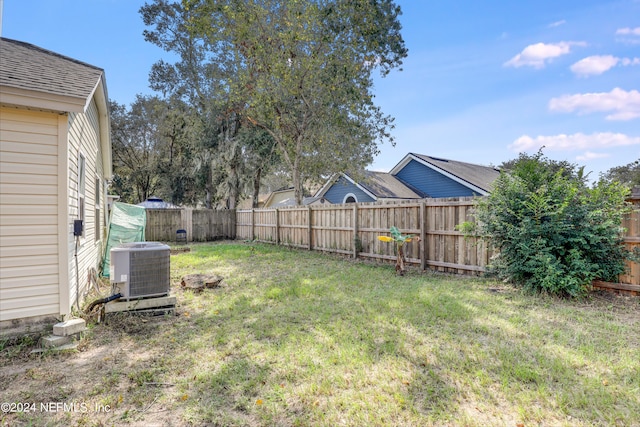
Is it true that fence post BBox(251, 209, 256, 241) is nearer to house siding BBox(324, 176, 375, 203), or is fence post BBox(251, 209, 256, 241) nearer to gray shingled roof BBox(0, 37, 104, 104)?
house siding BBox(324, 176, 375, 203)

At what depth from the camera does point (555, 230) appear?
4.89 m

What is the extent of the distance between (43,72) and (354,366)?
4631mm

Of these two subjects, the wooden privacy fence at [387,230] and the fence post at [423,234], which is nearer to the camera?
the wooden privacy fence at [387,230]

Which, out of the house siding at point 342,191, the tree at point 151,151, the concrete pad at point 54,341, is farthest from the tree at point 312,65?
the concrete pad at point 54,341

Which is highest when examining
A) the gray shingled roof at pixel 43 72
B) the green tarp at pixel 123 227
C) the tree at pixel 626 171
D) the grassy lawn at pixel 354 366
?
the tree at pixel 626 171

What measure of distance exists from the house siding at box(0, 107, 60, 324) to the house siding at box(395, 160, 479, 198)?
14.9 metres

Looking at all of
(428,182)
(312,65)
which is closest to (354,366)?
(312,65)

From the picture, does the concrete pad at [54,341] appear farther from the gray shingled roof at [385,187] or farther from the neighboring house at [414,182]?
the gray shingled roof at [385,187]

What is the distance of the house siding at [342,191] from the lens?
17453mm

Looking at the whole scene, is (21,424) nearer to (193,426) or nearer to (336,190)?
(193,426)

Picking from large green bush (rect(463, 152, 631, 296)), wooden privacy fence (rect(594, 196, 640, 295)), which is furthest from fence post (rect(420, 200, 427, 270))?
wooden privacy fence (rect(594, 196, 640, 295))

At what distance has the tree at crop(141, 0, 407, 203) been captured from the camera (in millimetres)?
11383

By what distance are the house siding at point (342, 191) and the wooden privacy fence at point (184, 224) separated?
270 inches

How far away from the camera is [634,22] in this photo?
7469 mm
